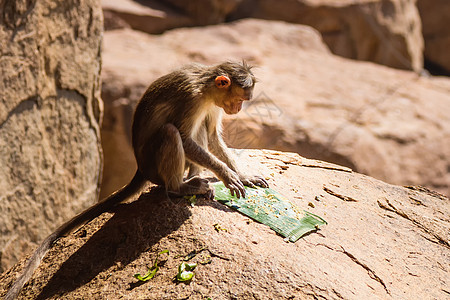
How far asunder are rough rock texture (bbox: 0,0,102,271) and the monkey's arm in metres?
1.77

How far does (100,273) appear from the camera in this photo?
3.25 m

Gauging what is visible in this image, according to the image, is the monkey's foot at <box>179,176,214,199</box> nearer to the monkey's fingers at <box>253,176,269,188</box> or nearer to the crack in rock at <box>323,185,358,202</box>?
the monkey's fingers at <box>253,176,269,188</box>

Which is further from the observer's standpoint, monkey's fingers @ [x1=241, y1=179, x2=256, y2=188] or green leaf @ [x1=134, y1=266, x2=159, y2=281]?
monkey's fingers @ [x1=241, y1=179, x2=256, y2=188]

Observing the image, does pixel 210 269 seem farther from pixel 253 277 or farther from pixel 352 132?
pixel 352 132

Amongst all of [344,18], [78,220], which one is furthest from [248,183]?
[344,18]

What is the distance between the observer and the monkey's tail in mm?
3467

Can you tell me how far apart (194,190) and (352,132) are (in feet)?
15.0

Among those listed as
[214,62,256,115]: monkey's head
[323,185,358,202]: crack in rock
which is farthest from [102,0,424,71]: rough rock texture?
[323,185,358,202]: crack in rock

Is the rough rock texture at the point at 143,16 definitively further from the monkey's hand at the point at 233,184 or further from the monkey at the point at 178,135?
the monkey's hand at the point at 233,184

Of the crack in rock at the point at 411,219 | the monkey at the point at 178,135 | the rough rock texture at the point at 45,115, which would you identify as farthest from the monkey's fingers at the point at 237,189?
the rough rock texture at the point at 45,115

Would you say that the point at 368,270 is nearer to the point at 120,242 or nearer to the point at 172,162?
the point at 172,162

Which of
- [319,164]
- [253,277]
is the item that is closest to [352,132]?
[319,164]

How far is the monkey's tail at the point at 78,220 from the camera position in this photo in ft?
11.4

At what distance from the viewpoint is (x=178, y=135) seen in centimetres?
346
